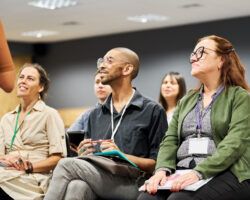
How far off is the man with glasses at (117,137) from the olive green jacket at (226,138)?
262 mm

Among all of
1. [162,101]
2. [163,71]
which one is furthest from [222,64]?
[163,71]

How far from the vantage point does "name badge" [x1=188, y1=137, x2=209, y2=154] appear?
2.55 m

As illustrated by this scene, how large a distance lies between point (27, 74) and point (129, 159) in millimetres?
1164

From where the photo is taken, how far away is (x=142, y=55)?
10.1 metres

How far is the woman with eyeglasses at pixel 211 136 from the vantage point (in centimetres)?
238

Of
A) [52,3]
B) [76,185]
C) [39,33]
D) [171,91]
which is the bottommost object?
[76,185]

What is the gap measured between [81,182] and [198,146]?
637mm

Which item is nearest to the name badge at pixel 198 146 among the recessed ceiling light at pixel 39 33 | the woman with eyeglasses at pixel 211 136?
the woman with eyeglasses at pixel 211 136

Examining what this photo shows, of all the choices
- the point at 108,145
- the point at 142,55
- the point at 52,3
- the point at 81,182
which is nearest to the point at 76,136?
the point at 108,145

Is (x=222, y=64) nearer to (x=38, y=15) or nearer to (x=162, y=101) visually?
(x=162, y=101)

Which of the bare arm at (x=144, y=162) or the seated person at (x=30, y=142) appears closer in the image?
the bare arm at (x=144, y=162)

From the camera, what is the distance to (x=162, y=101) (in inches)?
205

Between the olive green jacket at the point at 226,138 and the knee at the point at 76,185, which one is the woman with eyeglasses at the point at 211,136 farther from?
the knee at the point at 76,185

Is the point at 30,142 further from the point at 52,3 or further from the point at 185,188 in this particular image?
the point at 52,3
